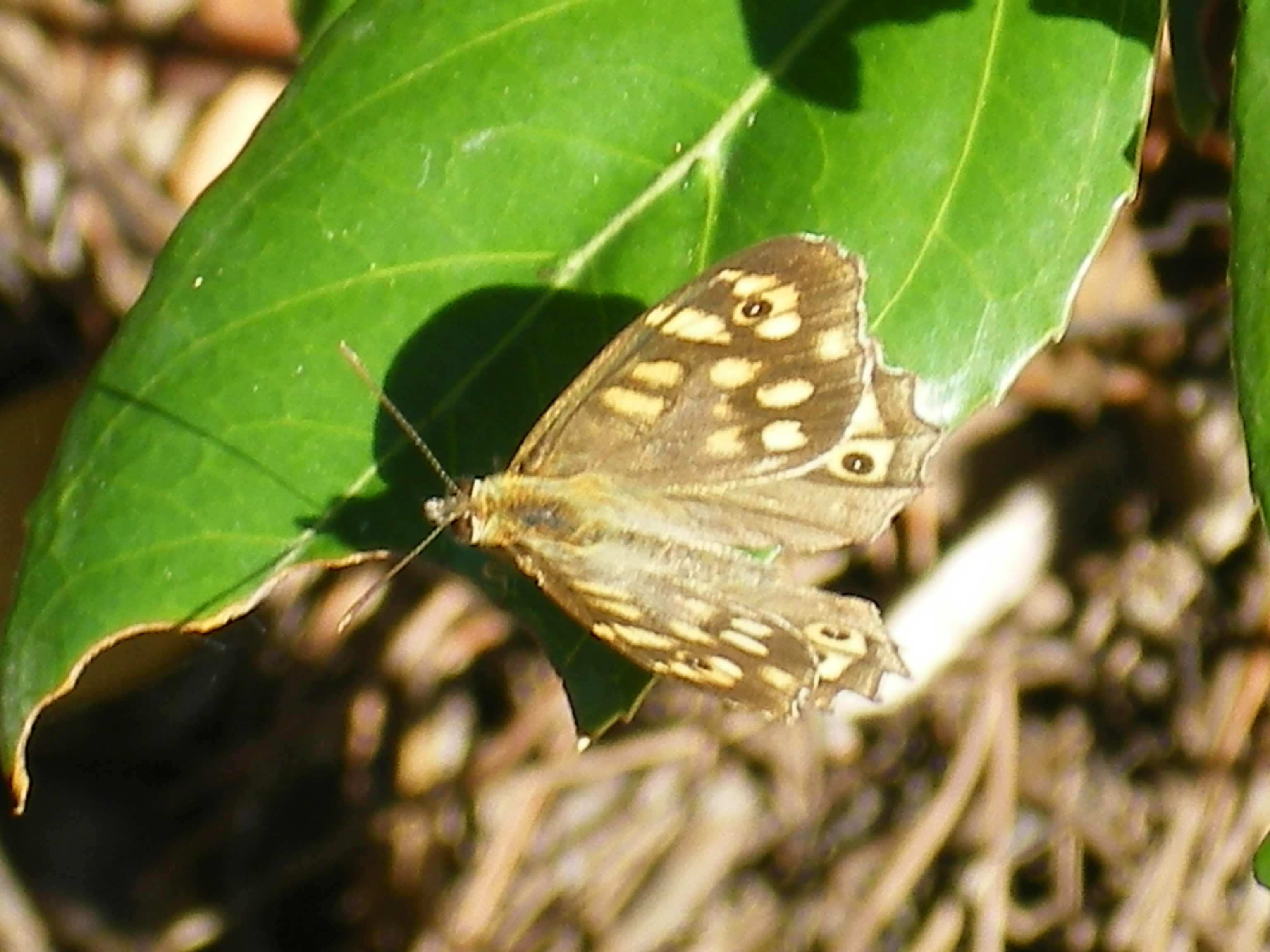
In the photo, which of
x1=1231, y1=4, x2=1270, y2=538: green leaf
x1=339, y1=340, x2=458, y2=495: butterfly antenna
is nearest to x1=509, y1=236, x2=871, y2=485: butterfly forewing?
x1=339, y1=340, x2=458, y2=495: butterfly antenna

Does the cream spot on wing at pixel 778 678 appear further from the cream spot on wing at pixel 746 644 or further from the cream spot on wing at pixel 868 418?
the cream spot on wing at pixel 868 418

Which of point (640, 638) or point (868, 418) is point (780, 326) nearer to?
A: point (868, 418)

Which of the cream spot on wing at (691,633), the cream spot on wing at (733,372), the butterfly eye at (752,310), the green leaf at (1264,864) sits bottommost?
the green leaf at (1264,864)

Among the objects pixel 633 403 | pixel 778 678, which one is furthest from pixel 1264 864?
pixel 633 403

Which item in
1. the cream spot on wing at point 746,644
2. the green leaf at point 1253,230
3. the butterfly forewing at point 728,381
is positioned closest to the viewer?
the green leaf at point 1253,230

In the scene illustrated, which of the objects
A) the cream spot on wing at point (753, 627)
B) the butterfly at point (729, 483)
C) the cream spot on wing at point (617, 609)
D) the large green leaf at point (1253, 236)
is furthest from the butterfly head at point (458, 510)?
the large green leaf at point (1253, 236)

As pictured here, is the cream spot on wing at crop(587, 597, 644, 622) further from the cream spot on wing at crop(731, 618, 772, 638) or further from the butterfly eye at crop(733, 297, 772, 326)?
the butterfly eye at crop(733, 297, 772, 326)

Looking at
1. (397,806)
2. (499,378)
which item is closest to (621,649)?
(499,378)
